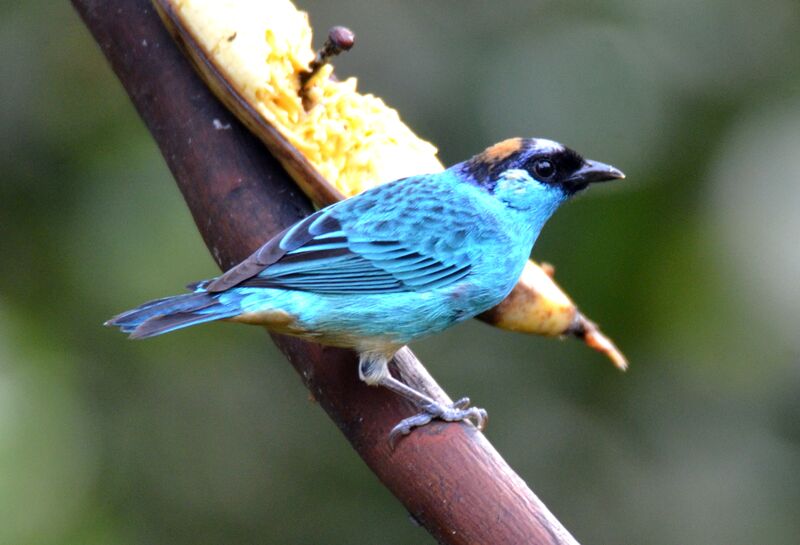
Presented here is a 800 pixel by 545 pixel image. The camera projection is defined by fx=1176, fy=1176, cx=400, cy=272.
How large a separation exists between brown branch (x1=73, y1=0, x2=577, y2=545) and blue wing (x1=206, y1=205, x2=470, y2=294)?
0.12 m

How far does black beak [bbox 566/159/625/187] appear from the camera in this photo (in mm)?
3068

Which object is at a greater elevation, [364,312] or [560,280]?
[364,312]

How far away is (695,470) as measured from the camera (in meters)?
4.22

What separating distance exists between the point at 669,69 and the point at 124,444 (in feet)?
7.82

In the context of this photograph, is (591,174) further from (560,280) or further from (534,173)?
(560,280)

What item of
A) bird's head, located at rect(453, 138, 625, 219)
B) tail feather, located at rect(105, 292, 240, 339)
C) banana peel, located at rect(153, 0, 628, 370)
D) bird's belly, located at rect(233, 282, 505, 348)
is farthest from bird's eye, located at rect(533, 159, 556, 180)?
tail feather, located at rect(105, 292, 240, 339)

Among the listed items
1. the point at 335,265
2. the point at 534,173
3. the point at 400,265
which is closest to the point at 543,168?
the point at 534,173

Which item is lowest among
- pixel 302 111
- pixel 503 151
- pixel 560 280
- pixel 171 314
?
pixel 560 280

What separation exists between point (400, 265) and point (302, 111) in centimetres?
46

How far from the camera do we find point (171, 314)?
2.54m

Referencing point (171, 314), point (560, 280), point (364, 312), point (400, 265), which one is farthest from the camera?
point (560, 280)

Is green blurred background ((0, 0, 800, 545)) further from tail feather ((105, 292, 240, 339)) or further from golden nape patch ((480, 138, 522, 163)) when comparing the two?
tail feather ((105, 292, 240, 339))

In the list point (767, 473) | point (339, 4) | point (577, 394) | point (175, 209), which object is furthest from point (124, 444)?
point (767, 473)

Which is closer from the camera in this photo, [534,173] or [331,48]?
[331,48]
